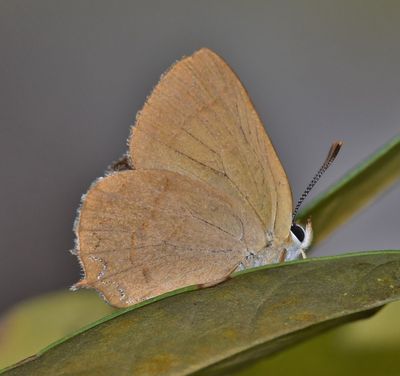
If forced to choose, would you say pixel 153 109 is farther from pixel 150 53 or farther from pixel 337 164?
pixel 150 53

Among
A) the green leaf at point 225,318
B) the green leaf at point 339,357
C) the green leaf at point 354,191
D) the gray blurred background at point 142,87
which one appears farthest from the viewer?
the gray blurred background at point 142,87

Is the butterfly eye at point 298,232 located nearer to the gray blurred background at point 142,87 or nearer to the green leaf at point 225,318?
the green leaf at point 225,318

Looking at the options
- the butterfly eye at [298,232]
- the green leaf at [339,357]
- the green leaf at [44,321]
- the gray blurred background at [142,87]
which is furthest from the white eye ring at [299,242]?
the gray blurred background at [142,87]

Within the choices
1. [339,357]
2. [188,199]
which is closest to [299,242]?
[188,199]

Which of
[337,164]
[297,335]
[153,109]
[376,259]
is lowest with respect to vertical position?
[337,164]

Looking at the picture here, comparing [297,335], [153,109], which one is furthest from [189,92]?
[297,335]

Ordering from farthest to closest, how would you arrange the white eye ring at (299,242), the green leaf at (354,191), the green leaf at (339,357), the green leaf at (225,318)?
the white eye ring at (299,242), the green leaf at (354,191), the green leaf at (339,357), the green leaf at (225,318)
